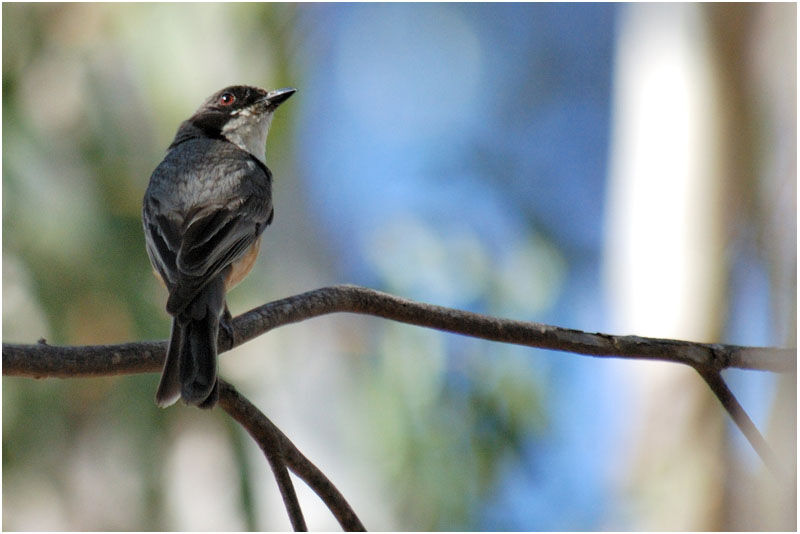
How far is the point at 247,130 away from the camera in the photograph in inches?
180

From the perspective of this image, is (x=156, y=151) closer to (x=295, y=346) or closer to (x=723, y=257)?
(x=295, y=346)

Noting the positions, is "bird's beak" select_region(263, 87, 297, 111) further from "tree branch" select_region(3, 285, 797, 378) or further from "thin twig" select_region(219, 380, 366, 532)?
"thin twig" select_region(219, 380, 366, 532)

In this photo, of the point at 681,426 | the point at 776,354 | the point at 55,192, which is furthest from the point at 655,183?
the point at 776,354

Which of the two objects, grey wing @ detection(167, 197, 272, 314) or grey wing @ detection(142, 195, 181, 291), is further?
grey wing @ detection(142, 195, 181, 291)

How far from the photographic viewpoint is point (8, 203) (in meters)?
5.82

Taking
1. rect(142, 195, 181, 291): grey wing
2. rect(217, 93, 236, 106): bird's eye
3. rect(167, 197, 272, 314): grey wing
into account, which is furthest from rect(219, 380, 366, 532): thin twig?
rect(217, 93, 236, 106): bird's eye

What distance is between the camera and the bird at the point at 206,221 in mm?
2535

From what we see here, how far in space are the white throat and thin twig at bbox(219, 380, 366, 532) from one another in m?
2.48

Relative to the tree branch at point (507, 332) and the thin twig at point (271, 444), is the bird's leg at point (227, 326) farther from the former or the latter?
the thin twig at point (271, 444)

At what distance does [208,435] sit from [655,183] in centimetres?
460

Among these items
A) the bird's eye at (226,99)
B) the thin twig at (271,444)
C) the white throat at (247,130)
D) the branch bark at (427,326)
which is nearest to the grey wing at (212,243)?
the branch bark at (427,326)

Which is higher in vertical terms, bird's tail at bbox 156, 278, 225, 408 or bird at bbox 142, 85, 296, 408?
bird at bbox 142, 85, 296, 408

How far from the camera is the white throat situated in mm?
4562

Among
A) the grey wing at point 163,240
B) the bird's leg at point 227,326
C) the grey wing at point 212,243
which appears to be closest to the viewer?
the bird's leg at point 227,326
